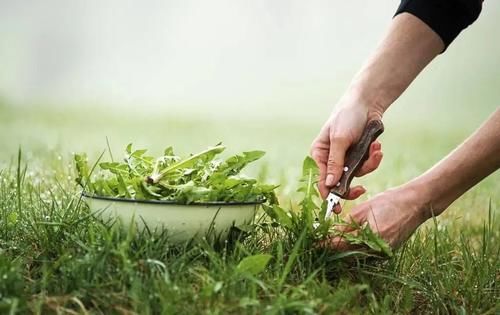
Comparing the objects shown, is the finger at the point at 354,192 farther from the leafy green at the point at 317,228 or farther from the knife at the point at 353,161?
the leafy green at the point at 317,228

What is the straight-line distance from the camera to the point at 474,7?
7.48ft

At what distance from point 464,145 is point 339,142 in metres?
0.35

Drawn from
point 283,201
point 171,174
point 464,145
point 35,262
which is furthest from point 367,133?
point 283,201

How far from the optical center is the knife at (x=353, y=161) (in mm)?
1946

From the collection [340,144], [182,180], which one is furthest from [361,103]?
[182,180]

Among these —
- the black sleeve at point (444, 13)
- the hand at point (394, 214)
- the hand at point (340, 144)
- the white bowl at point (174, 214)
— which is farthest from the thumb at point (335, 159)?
the black sleeve at point (444, 13)

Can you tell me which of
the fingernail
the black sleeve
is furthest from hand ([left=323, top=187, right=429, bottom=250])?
the black sleeve

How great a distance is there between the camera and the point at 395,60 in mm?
2201

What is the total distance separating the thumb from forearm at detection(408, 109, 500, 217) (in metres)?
0.21

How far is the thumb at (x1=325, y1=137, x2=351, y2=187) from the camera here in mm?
1973

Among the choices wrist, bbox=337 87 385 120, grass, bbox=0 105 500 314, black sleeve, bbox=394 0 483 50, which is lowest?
grass, bbox=0 105 500 314

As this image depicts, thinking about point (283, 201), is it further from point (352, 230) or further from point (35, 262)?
point (35, 262)

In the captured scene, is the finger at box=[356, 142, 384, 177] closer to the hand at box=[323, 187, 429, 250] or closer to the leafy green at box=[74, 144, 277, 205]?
the hand at box=[323, 187, 429, 250]

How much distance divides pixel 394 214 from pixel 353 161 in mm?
185
